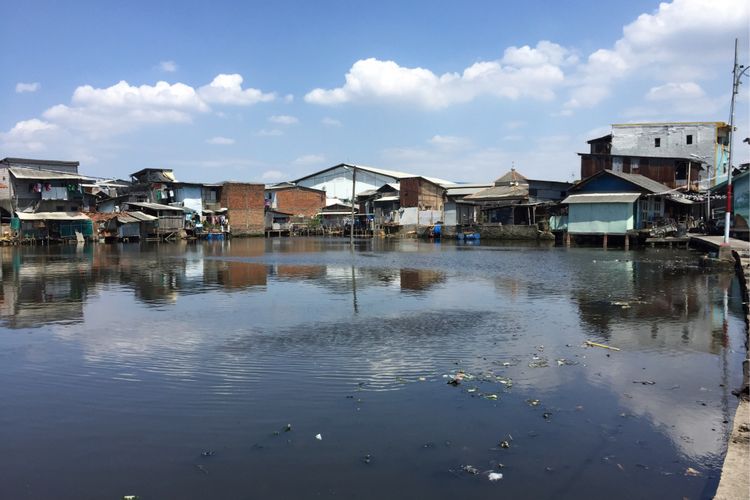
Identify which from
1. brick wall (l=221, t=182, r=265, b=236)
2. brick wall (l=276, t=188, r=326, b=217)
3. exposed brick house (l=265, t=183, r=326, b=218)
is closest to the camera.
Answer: brick wall (l=221, t=182, r=265, b=236)

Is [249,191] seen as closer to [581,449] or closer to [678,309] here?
[678,309]

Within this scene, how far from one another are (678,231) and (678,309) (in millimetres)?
29490

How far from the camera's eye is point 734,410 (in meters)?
7.17

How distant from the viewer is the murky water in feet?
18.0

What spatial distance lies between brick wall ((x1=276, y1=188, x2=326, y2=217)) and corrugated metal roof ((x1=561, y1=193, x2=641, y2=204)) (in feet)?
132

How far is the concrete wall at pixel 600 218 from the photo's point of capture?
41.8 m

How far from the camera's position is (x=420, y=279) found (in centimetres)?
2209

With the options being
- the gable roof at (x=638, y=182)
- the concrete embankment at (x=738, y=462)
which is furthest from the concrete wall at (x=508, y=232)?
the concrete embankment at (x=738, y=462)

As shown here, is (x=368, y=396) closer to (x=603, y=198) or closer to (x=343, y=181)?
(x=603, y=198)

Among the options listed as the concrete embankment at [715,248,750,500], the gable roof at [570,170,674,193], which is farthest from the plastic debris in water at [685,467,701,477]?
the gable roof at [570,170,674,193]

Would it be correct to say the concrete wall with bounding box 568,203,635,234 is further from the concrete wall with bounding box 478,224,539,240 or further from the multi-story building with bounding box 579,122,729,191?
the multi-story building with bounding box 579,122,729,191

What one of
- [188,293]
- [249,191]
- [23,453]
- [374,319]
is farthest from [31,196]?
[23,453]

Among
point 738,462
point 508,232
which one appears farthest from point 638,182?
point 738,462

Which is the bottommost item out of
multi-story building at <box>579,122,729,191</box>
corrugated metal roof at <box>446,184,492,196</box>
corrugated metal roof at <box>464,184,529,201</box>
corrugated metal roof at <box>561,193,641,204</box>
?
corrugated metal roof at <box>561,193,641,204</box>
